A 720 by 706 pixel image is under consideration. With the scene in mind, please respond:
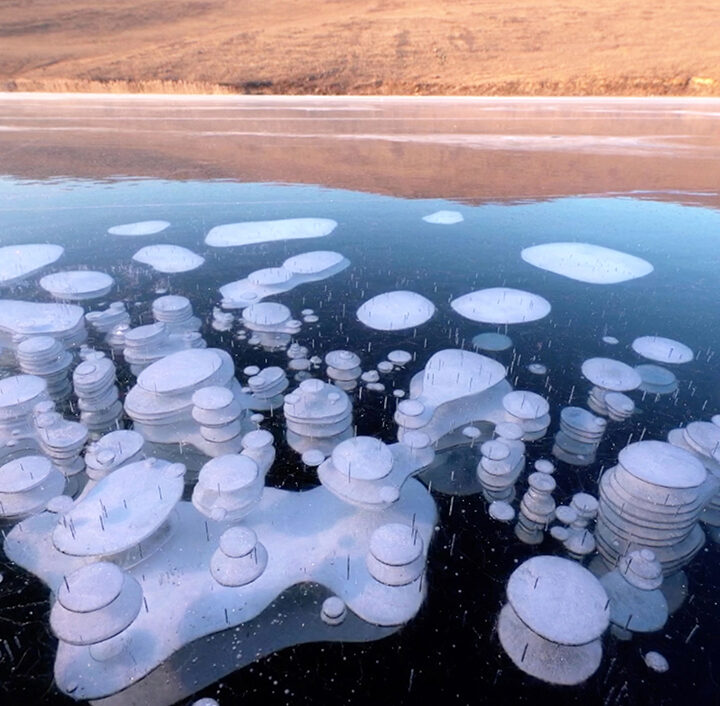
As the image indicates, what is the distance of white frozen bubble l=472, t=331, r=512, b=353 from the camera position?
1546 centimetres

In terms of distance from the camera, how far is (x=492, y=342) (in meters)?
15.8

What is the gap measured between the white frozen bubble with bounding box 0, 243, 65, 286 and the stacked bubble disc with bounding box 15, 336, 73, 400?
6866 millimetres

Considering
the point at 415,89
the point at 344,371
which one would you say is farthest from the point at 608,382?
the point at 415,89

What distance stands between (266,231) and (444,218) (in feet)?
29.2

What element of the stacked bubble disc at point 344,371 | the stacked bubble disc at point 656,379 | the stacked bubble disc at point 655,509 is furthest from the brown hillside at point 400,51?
the stacked bubble disc at point 655,509

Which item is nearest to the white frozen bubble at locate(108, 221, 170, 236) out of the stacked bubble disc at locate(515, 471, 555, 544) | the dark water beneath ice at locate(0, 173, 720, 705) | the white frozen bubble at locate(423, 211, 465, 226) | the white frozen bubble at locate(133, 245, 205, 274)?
the dark water beneath ice at locate(0, 173, 720, 705)

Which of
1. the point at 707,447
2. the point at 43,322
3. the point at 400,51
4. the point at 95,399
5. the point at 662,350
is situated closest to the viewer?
the point at 707,447

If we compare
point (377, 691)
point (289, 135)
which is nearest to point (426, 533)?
point (377, 691)

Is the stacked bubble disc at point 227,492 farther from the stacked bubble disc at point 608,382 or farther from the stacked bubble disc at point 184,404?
the stacked bubble disc at point 608,382

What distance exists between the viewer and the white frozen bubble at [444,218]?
25.3 meters

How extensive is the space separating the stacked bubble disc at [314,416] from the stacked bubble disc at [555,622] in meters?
5.13

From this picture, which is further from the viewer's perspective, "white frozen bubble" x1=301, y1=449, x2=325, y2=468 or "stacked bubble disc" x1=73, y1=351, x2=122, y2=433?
"stacked bubble disc" x1=73, y1=351, x2=122, y2=433

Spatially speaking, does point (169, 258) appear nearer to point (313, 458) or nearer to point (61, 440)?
point (61, 440)

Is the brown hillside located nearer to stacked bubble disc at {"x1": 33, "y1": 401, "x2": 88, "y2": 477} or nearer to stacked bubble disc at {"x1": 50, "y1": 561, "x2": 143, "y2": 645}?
stacked bubble disc at {"x1": 33, "y1": 401, "x2": 88, "y2": 477}
